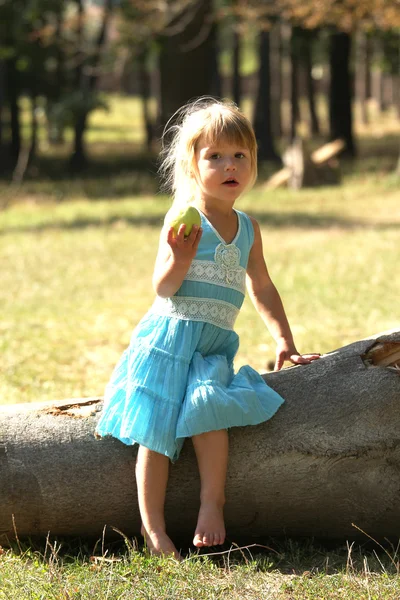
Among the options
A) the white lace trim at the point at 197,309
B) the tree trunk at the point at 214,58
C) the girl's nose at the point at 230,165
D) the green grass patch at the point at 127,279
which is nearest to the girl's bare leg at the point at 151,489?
the white lace trim at the point at 197,309

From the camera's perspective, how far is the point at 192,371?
3.60 metres

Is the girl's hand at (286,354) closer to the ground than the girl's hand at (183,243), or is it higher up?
closer to the ground

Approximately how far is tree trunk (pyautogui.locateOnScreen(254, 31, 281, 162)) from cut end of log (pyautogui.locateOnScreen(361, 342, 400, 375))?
2229 centimetres

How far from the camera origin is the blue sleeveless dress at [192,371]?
137 inches

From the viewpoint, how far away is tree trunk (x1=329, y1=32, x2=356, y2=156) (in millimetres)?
25984

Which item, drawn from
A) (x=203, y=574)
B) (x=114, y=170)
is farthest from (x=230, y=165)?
(x=114, y=170)

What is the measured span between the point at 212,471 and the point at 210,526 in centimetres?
20

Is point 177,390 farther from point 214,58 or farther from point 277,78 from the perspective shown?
point 277,78

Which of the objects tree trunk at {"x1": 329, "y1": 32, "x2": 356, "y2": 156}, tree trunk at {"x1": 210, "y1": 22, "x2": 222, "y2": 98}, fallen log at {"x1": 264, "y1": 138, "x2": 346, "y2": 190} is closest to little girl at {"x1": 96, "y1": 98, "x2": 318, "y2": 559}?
fallen log at {"x1": 264, "y1": 138, "x2": 346, "y2": 190}

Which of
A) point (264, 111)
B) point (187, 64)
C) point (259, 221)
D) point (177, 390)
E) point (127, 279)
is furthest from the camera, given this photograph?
point (264, 111)

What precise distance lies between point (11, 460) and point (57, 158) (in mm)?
29202

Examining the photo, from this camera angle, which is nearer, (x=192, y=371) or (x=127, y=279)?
(x=192, y=371)

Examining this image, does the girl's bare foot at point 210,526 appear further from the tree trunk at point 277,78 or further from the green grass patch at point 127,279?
the tree trunk at point 277,78

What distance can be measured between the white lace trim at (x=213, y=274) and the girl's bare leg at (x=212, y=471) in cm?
62
